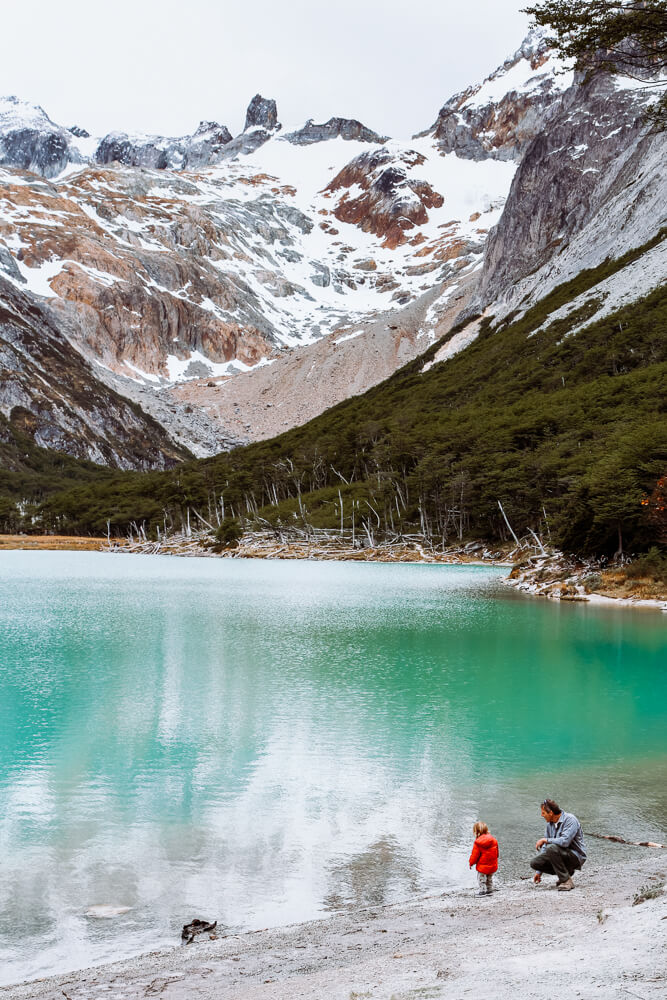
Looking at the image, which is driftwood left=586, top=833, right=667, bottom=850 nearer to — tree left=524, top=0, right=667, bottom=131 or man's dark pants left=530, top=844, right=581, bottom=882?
man's dark pants left=530, top=844, right=581, bottom=882

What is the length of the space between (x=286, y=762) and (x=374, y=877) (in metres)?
5.07

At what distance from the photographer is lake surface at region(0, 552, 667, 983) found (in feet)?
30.1

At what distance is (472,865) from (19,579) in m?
52.6

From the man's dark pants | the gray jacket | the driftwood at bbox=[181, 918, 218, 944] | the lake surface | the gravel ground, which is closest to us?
the gravel ground

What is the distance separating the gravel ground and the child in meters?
0.30

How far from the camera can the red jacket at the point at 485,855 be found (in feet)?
29.4

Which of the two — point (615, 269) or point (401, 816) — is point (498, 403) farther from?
point (401, 816)

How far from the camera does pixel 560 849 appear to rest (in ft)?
29.5

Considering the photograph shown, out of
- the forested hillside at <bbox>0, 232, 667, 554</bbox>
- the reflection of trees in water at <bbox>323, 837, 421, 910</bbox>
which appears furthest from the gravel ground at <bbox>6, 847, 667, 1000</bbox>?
the forested hillside at <bbox>0, 232, 667, 554</bbox>

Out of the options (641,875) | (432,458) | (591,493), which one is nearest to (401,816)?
(641,875)

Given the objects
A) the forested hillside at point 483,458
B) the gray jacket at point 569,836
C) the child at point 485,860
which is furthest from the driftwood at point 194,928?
the forested hillside at point 483,458

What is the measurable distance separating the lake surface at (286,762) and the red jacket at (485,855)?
62 centimetres

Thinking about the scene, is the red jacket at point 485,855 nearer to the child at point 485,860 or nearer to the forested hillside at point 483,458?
the child at point 485,860

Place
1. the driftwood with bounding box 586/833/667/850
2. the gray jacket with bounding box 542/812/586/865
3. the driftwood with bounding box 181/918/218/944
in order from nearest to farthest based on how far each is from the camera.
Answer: the driftwood with bounding box 181/918/218/944, the gray jacket with bounding box 542/812/586/865, the driftwood with bounding box 586/833/667/850
